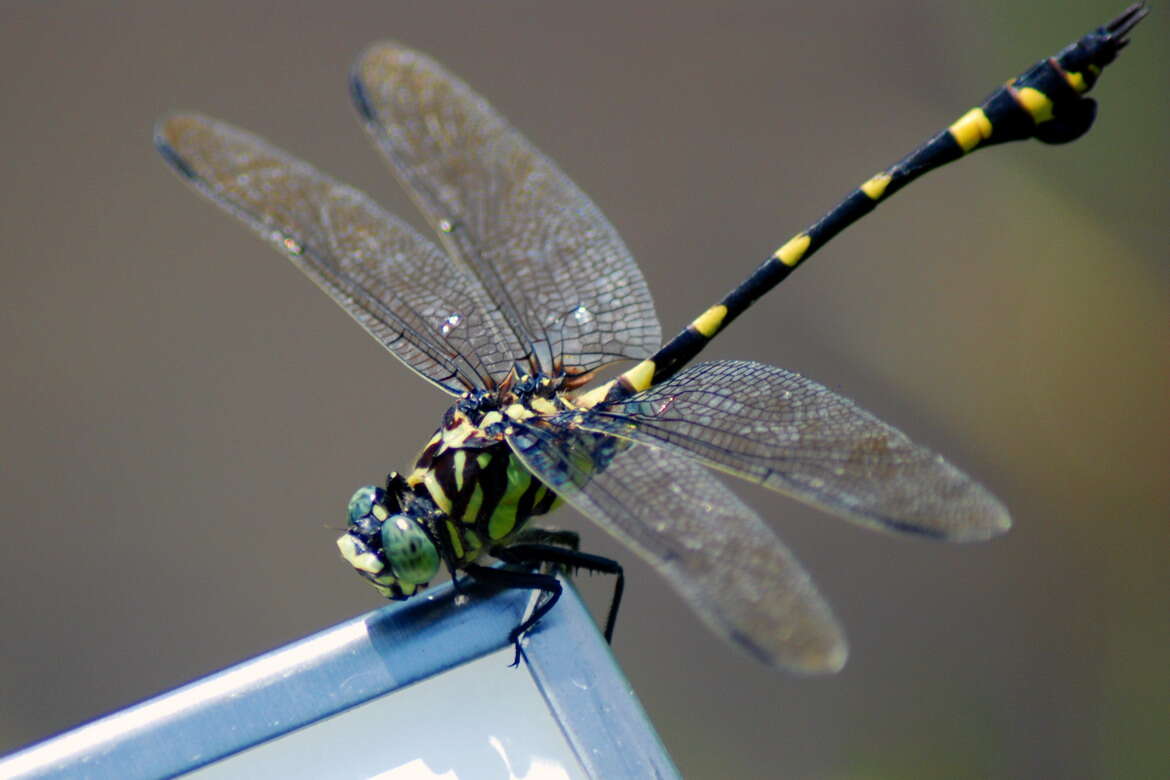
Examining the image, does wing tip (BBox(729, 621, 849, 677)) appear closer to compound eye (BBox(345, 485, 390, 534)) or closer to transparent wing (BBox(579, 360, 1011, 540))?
transparent wing (BBox(579, 360, 1011, 540))

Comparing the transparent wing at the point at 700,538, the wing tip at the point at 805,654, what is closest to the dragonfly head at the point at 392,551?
the transparent wing at the point at 700,538

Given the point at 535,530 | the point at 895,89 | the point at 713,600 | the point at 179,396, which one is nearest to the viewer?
the point at 713,600

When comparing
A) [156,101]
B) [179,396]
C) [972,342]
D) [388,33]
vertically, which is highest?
[156,101]

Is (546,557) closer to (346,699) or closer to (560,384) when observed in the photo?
(560,384)

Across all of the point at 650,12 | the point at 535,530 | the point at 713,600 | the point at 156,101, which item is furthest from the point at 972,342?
the point at 156,101

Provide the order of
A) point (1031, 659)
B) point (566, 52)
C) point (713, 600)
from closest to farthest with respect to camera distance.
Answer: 1. point (713, 600)
2. point (1031, 659)
3. point (566, 52)

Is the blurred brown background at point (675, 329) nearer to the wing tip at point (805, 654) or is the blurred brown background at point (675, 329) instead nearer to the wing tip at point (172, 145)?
the wing tip at point (172, 145)

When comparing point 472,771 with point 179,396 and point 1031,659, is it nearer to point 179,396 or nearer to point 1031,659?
point 1031,659
